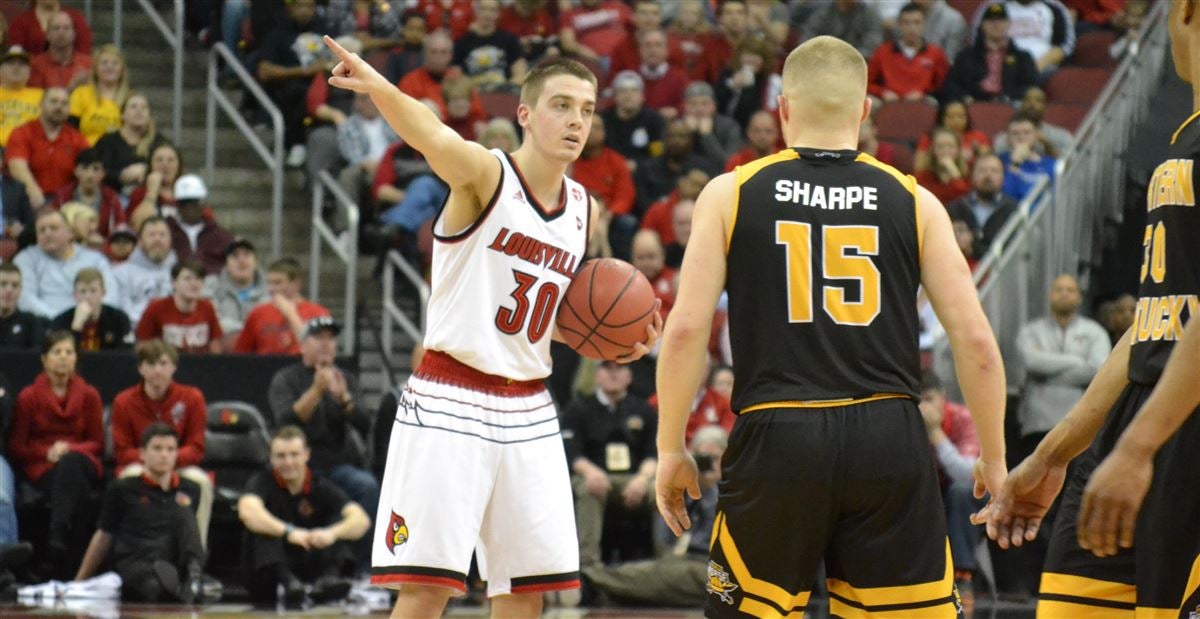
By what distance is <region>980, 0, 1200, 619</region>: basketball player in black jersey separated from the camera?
4.02 metres

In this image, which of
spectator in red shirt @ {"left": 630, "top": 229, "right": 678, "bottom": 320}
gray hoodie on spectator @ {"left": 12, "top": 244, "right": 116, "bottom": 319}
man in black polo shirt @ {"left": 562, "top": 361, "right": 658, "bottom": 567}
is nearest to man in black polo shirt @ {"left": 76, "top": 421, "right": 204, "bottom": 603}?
gray hoodie on spectator @ {"left": 12, "top": 244, "right": 116, "bottom": 319}

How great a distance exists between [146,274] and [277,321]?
1249 mm

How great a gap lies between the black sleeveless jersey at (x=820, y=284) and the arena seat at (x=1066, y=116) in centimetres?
1172

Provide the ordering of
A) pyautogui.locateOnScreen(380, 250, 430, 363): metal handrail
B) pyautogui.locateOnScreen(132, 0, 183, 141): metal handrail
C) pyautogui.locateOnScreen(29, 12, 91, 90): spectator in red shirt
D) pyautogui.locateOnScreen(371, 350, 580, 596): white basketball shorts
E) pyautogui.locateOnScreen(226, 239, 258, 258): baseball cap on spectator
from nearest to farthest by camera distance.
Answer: pyautogui.locateOnScreen(371, 350, 580, 596): white basketball shorts, pyautogui.locateOnScreen(226, 239, 258, 258): baseball cap on spectator, pyautogui.locateOnScreen(380, 250, 430, 363): metal handrail, pyautogui.locateOnScreen(29, 12, 91, 90): spectator in red shirt, pyautogui.locateOnScreen(132, 0, 183, 141): metal handrail

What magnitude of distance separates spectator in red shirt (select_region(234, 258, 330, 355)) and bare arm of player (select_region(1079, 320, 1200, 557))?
9.51 metres

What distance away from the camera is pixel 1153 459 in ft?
12.7

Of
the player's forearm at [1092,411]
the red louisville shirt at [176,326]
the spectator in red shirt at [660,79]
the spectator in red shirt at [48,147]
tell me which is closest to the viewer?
the player's forearm at [1092,411]

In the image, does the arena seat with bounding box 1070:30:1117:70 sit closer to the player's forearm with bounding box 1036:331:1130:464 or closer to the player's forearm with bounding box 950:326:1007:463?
the player's forearm with bounding box 950:326:1007:463

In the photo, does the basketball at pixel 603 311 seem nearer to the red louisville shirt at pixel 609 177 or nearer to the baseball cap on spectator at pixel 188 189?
the red louisville shirt at pixel 609 177

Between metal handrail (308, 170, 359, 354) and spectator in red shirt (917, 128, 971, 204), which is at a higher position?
spectator in red shirt (917, 128, 971, 204)

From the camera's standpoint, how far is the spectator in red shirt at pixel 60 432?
11.1 meters

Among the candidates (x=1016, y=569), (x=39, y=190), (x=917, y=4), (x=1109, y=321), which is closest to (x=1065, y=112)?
(x=917, y=4)

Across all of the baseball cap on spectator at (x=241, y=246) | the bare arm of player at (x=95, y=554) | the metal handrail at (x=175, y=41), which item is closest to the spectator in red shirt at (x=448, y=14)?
the metal handrail at (x=175, y=41)

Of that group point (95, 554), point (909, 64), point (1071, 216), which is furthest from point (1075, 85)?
point (95, 554)
